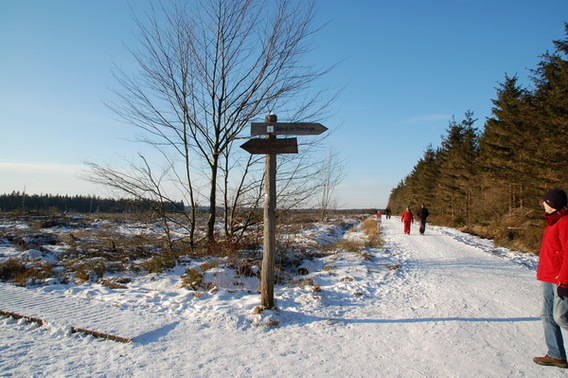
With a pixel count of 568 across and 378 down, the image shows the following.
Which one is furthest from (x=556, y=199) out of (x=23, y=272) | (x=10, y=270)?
(x=10, y=270)

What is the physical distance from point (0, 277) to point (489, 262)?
12.5 meters

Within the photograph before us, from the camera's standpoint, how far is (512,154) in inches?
771

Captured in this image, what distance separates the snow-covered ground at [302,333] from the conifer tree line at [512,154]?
9.21m

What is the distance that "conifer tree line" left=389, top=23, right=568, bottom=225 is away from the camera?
12.6 m

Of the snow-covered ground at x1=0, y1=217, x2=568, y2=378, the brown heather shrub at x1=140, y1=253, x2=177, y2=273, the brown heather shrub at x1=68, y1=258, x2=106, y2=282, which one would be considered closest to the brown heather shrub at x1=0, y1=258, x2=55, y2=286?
the brown heather shrub at x1=68, y1=258, x2=106, y2=282

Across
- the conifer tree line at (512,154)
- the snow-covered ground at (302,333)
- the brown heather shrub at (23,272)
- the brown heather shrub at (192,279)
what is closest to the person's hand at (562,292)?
the snow-covered ground at (302,333)

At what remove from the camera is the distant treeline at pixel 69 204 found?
8.63 m

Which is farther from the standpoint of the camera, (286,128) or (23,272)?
(23,272)

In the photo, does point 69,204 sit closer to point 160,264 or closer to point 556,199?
point 160,264

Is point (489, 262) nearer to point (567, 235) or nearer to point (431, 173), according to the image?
point (567, 235)

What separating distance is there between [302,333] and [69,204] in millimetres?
108316

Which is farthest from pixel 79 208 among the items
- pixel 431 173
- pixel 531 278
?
pixel 531 278

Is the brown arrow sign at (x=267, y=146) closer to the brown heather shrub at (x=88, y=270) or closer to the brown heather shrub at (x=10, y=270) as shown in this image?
the brown heather shrub at (x=88, y=270)

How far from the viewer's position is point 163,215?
8547 millimetres
